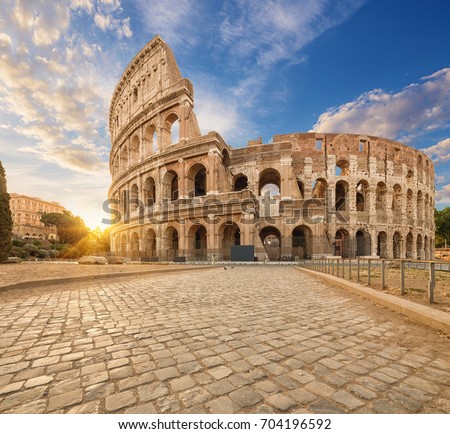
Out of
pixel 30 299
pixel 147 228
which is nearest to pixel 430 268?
pixel 30 299

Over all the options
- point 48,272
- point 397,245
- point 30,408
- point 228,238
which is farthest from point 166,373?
point 397,245

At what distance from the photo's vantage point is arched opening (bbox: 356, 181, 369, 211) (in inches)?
1046

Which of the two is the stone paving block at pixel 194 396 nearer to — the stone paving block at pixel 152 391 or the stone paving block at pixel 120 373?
the stone paving block at pixel 152 391

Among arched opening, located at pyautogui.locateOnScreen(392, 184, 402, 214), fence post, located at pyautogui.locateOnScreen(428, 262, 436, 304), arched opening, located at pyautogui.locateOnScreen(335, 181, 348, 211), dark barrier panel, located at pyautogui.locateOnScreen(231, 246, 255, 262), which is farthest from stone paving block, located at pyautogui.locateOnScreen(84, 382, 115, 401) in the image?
arched opening, located at pyautogui.locateOnScreen(392, 184, 402, 214)

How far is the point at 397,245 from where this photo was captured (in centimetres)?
2711

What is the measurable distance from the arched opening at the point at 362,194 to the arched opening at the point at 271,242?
1085 centimetres

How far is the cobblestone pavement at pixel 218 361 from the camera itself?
1487mm

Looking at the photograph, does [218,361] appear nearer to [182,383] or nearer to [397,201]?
[182,383]

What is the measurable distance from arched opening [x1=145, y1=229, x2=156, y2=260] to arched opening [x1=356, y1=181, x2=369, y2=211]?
80.2ft

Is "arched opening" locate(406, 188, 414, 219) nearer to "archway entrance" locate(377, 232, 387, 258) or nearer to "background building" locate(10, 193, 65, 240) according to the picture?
"archway entrance" locate(377, 232, 387, 258)

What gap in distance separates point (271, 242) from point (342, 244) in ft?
32.0

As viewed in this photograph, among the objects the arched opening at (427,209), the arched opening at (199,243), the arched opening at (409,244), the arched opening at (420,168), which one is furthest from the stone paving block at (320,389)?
the arched opening at (427,209)
